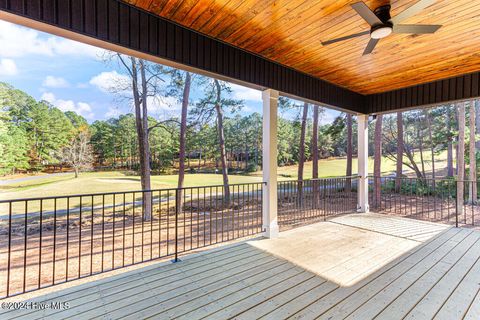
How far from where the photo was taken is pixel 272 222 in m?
3.54

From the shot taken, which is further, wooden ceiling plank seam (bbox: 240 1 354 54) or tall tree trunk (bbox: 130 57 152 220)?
tall tree trunk (bbox: 130 57 152 220)

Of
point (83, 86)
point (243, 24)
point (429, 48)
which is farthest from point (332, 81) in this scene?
point (83, 86)

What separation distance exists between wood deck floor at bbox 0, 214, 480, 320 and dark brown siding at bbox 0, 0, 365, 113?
243 centimetres

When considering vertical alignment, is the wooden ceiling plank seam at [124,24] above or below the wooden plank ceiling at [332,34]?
below

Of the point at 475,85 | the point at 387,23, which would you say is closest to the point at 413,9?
the point at 387,23

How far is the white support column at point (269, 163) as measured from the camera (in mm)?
3502

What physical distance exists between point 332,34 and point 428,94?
2.96 m

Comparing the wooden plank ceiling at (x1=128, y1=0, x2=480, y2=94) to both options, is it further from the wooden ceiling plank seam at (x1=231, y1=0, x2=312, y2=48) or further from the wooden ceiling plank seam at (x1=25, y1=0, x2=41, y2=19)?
the wooden ceiling plank seam at (x1=25, y1=0, x2=41, y2=19)

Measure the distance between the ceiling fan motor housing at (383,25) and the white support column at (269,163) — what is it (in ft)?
5.17

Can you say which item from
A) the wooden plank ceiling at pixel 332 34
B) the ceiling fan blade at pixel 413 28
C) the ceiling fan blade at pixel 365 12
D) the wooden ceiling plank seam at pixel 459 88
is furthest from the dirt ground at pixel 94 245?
the wooden ceiling plank seam at pixel 459 88

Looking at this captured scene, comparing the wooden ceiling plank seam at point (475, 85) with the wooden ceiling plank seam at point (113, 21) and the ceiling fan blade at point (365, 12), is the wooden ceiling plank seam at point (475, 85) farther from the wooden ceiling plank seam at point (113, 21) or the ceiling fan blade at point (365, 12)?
the wooden ceiling plank seam at point (113, 21)

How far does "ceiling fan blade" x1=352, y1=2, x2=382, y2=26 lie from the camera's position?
1784 millimetres

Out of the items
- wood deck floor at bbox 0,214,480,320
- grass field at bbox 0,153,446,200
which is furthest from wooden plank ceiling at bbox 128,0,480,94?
grass field at bbox 0,153,446,200

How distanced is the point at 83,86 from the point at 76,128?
114 inches
